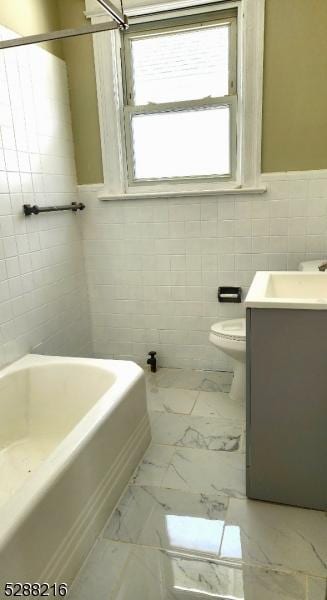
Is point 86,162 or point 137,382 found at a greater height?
point 86,162

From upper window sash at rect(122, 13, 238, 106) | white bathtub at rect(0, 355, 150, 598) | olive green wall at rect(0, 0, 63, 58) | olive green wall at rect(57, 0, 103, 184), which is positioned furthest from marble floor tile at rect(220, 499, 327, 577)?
olive green wall at rect(0, 0, 63, 58)

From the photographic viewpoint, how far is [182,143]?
105 inches

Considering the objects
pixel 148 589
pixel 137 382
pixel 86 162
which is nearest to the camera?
pixel 148 589

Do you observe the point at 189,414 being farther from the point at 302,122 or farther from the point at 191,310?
the point at 302,122

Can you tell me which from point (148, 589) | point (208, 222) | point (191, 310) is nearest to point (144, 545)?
point (148, 589)

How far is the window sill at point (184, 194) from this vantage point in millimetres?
2512

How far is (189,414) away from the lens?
94.3 inches

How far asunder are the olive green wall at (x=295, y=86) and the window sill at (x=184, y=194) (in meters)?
0.16

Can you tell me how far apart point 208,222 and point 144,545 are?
6.15 ft

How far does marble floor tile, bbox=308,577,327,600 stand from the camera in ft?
4.21

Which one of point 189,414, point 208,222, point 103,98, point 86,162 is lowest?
point 189,414

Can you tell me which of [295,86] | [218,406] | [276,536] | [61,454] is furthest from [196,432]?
[295,86]

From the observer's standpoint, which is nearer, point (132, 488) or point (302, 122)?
point (132, 488)

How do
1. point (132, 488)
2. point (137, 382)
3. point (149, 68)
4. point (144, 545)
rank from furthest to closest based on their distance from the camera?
point (149, 68), point (137, 382), point (132, 488), point (144, 545)
